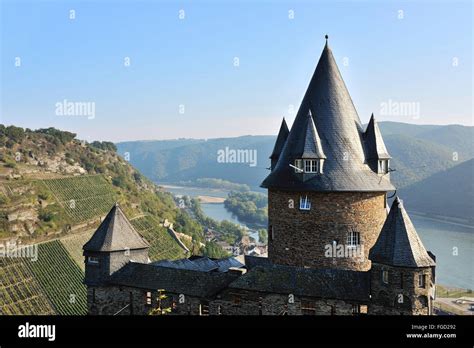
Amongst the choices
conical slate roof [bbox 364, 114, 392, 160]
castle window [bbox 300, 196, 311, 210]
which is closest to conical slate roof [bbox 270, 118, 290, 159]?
conical slate roof [bbox 364, 114, 392, 160]

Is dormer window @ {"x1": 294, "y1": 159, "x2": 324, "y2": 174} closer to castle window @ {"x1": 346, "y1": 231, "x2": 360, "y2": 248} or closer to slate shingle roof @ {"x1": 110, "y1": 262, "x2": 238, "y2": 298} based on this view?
castle window @ {"x1": 346, "y1": 231, "x2": 360, "y2": 248}

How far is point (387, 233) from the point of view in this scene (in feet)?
55.6

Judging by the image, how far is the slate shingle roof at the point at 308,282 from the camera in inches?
662

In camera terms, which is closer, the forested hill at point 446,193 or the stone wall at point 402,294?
the stone wall at point 402,294

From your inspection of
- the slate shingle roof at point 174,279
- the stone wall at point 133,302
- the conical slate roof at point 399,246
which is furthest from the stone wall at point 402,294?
the stone wall at point 133,302

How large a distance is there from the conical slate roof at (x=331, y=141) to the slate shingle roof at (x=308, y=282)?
335 centimetres

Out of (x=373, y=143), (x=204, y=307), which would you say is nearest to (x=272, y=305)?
(x=204, y=307)

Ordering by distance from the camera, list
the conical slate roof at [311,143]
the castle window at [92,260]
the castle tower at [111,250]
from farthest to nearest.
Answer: the castle window at [92,260] → the castle tower at [111,250] → the conical slate roof at [311,143]

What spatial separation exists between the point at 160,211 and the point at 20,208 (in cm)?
3635

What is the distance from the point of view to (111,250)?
2127cm

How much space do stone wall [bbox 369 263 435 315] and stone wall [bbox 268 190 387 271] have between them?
9.44 feet

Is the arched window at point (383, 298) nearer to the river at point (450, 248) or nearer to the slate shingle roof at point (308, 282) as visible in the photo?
the slate shingle roof at point (308, 282)

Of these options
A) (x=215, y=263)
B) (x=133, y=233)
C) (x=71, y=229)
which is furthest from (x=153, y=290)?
(x=71, y=229)

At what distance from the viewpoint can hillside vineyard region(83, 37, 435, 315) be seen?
16.5 meters
